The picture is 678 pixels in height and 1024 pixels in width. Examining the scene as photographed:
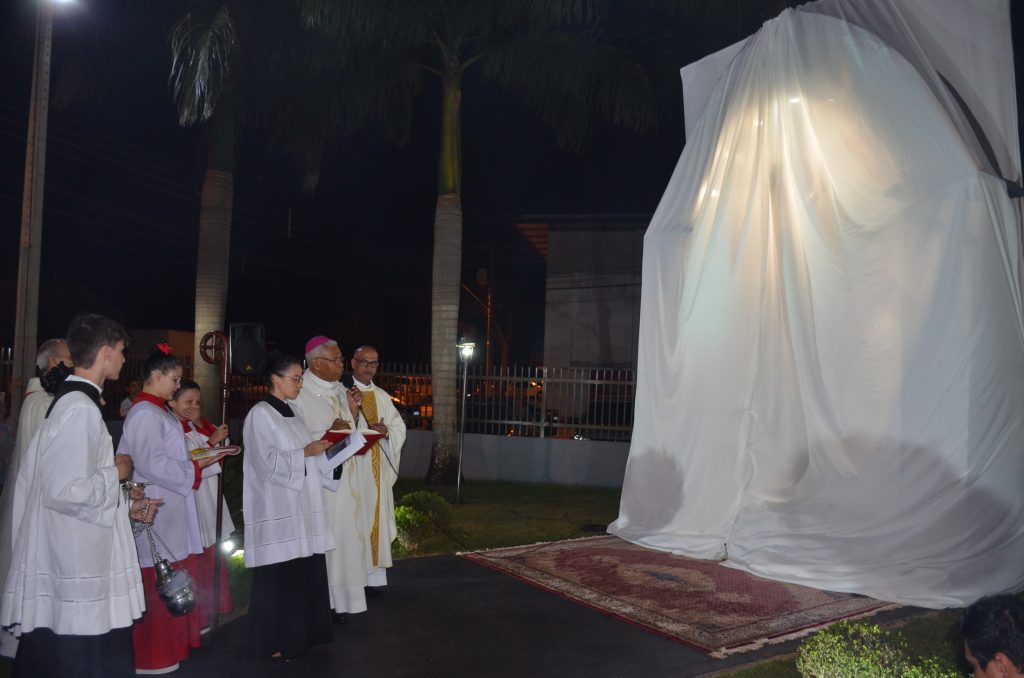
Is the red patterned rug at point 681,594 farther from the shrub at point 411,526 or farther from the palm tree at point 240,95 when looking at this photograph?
the palm tree at point 240,95

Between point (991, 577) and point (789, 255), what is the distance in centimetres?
327

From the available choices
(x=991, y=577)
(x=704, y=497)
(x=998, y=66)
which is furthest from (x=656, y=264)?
(x=991, y=577)

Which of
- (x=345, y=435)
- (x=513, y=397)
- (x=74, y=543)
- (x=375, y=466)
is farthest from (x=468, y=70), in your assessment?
(x=74, y=543)

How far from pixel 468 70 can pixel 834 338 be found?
779 cm

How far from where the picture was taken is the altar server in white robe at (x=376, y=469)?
623cm

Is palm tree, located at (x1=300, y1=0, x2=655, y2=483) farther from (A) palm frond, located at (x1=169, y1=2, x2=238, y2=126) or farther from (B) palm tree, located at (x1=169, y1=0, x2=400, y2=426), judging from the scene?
(A) palm frond, located at (x1=169, y1=2, x2=238, y2=126)

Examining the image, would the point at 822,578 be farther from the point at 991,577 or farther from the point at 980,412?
the point at 980,412

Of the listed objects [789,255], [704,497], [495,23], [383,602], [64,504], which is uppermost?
[495,23]

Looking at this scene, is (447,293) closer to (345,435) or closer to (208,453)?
(345,435)

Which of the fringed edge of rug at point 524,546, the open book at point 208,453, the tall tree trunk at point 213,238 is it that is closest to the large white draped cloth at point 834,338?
the fringed edge of rug at point 524,546

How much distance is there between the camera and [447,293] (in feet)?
42.0

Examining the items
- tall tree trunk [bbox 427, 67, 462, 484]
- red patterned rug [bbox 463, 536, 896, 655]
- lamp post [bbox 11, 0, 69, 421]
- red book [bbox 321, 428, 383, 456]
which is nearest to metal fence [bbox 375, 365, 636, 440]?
tall tree trunk [bbox 427, 67, 462, 484]

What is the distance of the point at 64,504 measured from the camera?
3445 millimetres

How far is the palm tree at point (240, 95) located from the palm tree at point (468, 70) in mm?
885
